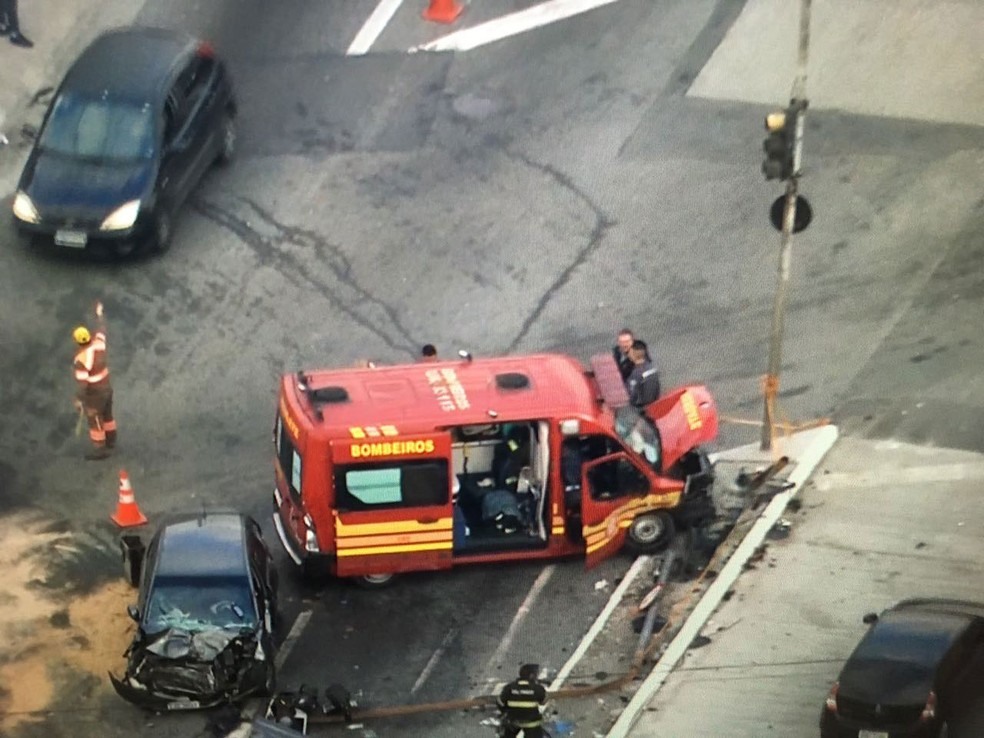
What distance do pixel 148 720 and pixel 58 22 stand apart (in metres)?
13.6

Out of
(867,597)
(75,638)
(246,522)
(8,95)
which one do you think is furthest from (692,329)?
(8,95)

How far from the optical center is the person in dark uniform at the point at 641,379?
71.0 feet

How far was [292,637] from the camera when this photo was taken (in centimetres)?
1997

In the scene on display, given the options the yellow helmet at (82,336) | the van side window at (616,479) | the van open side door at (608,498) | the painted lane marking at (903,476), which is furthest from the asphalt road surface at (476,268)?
the yellow helmet at (82,336)

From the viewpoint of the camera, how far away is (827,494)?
21469mm

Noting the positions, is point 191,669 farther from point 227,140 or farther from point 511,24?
point 511,24

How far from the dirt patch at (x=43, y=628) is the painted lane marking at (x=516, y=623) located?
11.4ft

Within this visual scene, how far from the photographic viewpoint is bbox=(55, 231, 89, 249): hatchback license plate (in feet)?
79.8

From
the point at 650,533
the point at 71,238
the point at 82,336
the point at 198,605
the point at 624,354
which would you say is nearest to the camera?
the point at 198,605

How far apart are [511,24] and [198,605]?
12.5 metres

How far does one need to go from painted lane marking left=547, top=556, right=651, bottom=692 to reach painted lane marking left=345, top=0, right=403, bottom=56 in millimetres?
10448

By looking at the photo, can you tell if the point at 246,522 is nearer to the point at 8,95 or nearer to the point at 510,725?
the point at 510,725

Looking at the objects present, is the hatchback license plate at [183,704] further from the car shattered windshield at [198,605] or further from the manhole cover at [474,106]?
the manhole cover at [474,106]

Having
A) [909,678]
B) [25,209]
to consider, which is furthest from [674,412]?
[25,209]
